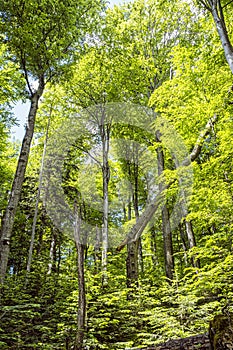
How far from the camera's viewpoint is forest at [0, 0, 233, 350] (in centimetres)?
518

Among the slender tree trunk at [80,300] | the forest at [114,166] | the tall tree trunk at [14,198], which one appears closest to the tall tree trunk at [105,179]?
the forest at [114,166]

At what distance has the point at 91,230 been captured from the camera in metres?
17.3

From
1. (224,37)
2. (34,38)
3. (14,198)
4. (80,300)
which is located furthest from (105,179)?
(224,37)

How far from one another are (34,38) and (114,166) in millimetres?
10748

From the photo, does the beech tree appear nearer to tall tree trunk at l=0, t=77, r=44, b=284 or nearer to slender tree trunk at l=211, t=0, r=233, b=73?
tall tree trunk at l=0, t=77, r=44, b=284

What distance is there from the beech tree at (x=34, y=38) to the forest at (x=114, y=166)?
4 centimetres

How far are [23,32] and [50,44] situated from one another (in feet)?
3.08

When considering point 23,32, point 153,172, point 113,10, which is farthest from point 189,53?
point 153,172

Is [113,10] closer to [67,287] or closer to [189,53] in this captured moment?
[189,53]

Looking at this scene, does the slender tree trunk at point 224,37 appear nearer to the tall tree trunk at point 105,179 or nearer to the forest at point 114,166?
the forest at point 114,166

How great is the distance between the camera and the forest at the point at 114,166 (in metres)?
5.18

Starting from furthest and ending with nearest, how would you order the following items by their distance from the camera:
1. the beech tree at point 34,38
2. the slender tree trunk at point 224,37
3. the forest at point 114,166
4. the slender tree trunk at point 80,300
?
the beech tree at point 34,38 < the forest at point 114,166 < the slender tree trunk at point 224,37 < the slender tree trunk at point 80,300

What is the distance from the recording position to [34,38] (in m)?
7.12

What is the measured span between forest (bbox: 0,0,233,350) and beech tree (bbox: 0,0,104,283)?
4cm
